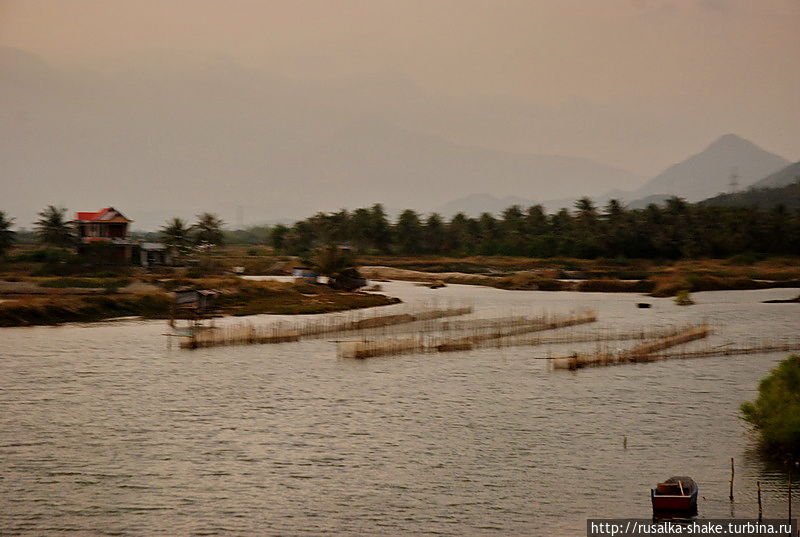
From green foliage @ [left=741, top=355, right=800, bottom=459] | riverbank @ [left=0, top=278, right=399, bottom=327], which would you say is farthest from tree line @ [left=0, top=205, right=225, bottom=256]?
green foliage @ [left=741, top=355, right=800, bottom=459]

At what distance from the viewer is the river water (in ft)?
113

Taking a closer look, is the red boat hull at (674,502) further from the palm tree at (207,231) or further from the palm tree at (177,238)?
the palm tree at (207,231)

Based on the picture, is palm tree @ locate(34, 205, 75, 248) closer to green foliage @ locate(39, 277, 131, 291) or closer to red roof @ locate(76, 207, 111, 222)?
red roof @ locate(76, 207, 111, 222)

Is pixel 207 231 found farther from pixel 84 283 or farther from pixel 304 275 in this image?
pixel 84 283

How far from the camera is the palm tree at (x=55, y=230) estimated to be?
145750mm

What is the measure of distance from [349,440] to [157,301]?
A: 189 ft

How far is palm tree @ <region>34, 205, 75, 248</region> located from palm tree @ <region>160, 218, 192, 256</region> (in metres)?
18.8

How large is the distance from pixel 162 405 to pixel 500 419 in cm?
2218

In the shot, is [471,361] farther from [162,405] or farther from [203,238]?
[203,238]

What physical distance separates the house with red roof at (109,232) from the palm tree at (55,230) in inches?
563

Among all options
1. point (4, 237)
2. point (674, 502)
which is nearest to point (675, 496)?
point (674, 502)

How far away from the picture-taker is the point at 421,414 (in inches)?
2048

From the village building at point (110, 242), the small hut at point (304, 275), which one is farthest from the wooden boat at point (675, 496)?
the village building at point (110, 242)

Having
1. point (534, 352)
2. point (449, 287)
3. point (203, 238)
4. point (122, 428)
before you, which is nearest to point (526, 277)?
point (449, 287)
